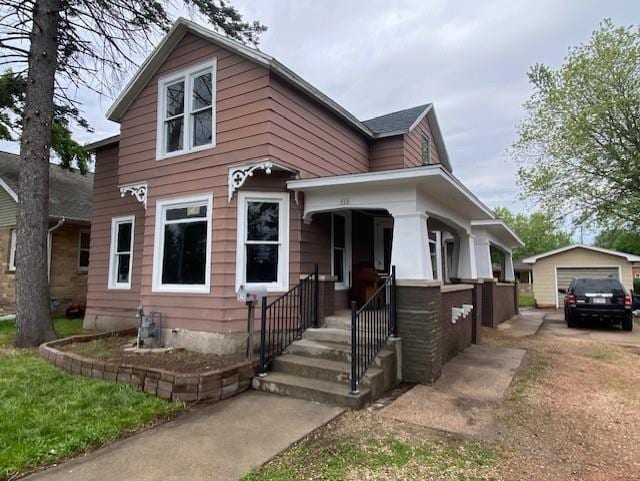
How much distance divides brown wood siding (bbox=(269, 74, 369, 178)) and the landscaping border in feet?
11.2

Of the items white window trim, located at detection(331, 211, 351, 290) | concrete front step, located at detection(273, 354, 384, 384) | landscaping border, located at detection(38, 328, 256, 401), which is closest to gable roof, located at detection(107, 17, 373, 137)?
white window trim, located at detection(331, 211, 351, 290)

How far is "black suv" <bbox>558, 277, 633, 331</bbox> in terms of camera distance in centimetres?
1160

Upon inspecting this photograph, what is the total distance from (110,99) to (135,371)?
23.5 ft

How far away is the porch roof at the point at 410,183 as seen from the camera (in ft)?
17.4

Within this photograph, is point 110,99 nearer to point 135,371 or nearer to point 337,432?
point 135,371

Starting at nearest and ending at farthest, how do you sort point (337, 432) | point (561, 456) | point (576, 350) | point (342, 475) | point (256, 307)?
point (342, 475) → point (561, 456) → point (337, 432) → point (256, 307) → point (576, 350)

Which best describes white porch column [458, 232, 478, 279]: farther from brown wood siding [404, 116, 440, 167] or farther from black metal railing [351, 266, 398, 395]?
black metal railing [351, 266, 398, 395]

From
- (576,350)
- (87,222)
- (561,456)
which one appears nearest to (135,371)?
A: (561,456)

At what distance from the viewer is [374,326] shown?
18.2 feet

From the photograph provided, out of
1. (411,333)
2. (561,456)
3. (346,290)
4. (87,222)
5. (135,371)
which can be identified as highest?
(87,222)

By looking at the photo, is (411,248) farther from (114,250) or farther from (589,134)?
(589,134)

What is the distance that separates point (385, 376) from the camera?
205 inches

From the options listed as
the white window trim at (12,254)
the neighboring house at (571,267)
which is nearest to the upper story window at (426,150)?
the neighboring house at (571,267)

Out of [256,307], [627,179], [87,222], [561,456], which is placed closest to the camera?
[561,456]
